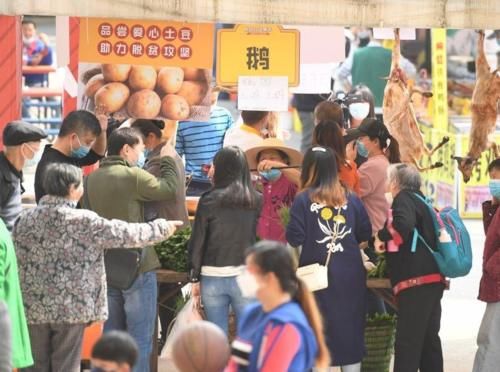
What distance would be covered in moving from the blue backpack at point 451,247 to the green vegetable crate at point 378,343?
3.20ft

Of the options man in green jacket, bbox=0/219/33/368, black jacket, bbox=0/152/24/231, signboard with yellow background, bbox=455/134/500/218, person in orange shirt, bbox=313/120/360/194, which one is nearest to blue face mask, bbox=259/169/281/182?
person in orange shirt, bbox=313/120/360/194

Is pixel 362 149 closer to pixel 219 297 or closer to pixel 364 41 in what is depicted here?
pixel 219 297

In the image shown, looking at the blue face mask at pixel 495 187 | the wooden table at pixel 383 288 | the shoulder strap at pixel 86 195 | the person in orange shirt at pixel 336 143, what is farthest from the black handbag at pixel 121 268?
the blue face mask at pixel 495 187

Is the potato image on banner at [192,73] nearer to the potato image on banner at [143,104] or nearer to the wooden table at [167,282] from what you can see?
the potato image on banner at [143,104]

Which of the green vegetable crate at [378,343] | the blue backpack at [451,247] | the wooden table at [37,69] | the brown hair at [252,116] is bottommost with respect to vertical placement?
the green vegetable crate at [378,343]

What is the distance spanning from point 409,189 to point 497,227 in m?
0.64

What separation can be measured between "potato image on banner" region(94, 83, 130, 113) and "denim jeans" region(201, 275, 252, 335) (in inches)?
64.8

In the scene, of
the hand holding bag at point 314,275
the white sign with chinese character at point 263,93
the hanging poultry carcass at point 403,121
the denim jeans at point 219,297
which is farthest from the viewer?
the hanging poultry carcass at point 403,121

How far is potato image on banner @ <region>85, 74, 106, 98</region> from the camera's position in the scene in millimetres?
9500

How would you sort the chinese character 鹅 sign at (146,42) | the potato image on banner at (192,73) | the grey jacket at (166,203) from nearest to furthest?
the grey jacket at (166,203), the chinese character 鹅 sign at (146,42), the potato image on banner at (192,73)

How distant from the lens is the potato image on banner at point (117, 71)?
9.47 metres

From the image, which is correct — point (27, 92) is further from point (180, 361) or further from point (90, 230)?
point (180, 361)

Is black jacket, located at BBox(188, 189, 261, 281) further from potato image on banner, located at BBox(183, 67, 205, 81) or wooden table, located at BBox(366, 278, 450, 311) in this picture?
potato image on banner, located at BBox(183, 67, 205, 81)

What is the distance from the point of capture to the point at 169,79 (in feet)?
31.2
